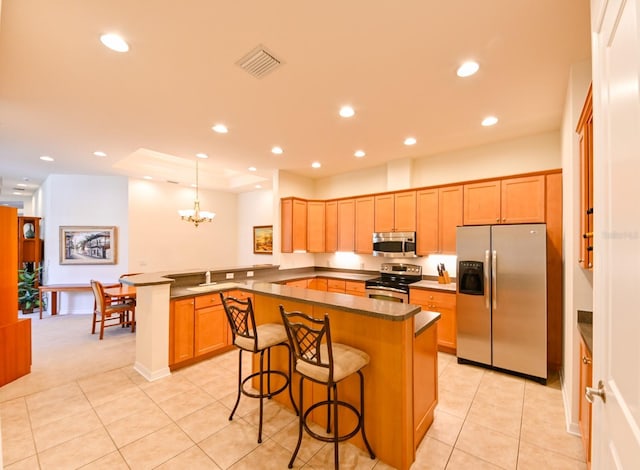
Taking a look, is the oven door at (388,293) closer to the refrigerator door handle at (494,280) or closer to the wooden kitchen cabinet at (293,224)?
the refrigerator door handle at (494,280)

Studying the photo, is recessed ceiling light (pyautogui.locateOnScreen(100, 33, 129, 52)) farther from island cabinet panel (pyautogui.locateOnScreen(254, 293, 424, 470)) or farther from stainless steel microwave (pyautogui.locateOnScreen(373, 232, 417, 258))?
stainless steel microwave (pyautogui.locateOnScreen(373, 232, 417, 258))

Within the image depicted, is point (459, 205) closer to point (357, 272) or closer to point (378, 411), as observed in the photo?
point (357, 272)

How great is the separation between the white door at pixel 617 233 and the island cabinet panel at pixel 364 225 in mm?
4064

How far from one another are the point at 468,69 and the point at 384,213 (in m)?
2.84

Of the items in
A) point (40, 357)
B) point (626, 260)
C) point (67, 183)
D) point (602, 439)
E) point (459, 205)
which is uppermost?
point (67, 183)

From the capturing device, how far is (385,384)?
2.00 metres

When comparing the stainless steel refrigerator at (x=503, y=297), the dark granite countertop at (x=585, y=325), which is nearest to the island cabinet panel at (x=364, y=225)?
the stainless steel refrigerator at (x=503, y=297)

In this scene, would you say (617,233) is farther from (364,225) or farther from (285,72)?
(364,225)

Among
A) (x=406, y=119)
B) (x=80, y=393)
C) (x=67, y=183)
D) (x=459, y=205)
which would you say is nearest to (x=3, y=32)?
(x=80, y=393)

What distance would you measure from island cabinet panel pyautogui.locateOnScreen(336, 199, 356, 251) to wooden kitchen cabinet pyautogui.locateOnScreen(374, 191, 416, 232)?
524mm

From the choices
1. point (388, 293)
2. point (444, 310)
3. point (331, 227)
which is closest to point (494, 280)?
point (444, 310)

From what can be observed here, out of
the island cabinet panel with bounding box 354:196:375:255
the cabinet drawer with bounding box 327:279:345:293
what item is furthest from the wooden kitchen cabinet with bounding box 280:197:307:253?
the island cabinet panel with bounding box 354:196:375:255

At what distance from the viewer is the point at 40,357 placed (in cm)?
383

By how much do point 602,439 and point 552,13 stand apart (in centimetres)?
234
